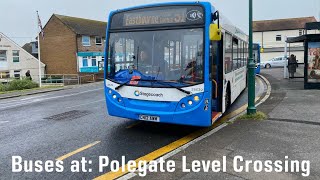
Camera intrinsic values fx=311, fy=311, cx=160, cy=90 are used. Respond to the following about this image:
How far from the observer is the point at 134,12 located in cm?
726

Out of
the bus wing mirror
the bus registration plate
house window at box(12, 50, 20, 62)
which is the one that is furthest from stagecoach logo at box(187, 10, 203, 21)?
house window at box(12, 50, 20, 62)

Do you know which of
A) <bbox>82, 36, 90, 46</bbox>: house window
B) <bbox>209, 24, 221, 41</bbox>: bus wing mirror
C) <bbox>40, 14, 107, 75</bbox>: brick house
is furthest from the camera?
<bbox>82, 36, 90, 46</bbox>: house window

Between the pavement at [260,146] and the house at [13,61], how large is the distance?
134 feet

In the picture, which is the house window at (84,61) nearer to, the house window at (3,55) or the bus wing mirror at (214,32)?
the house window at (3,55)

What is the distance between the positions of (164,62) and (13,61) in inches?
1685

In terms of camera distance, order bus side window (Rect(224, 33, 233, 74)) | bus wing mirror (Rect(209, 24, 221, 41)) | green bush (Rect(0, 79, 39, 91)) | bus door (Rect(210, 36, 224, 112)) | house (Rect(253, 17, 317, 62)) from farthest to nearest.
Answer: house (Rect(253, 17, 317, 62))
green bush (Rect(0, 79, 39, 91))
bus side window (Rect(224, 33, 233, 74))
bus door (Rect(210, 36, 224, 112))
bus wing mirror (Rect(209, 24, 221, 41))

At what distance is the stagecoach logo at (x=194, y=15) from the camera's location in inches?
260

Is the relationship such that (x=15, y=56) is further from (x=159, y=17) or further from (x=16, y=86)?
(x=159, y=17)

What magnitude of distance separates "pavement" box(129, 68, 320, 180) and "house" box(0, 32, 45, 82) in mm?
40905

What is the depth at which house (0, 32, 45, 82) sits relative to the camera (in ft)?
141

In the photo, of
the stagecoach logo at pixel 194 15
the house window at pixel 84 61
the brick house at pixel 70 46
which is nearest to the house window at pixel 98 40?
the brick house at pixel 70 46

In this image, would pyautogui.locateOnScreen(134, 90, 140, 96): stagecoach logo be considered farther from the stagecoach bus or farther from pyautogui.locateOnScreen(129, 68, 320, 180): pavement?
pyautogui.locateOnScreen(129, 68, 320, 180): pavement

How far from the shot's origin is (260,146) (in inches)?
243

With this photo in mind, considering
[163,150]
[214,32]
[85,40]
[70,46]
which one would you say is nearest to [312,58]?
[214,32]
